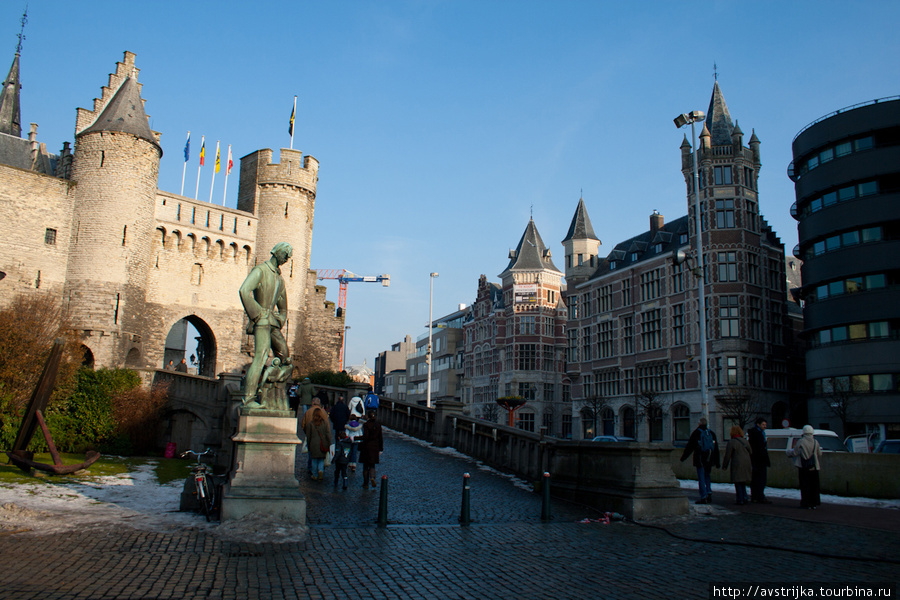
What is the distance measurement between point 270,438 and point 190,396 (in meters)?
25.5

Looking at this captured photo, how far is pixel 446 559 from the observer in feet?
26.2

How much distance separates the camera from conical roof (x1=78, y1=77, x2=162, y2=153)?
41.9 meters

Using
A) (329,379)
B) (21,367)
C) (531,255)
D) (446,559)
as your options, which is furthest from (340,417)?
(531,255)

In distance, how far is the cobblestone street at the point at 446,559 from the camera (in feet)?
21.2

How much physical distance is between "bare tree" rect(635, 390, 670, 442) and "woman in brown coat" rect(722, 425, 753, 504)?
101 ft

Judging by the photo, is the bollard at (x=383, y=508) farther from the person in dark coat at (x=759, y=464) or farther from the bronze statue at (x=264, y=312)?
the person in dark coat at (x=759, y=464)

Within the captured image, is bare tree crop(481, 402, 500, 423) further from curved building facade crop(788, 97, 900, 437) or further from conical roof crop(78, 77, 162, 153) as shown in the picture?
conical roof crop(78, 77, 162, 153)

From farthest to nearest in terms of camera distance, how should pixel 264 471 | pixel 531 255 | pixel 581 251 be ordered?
pixel 531 255, pixel 581 251, pixel 264 471

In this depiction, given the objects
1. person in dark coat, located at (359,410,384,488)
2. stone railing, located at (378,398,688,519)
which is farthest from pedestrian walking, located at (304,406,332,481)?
stone railing, located at (378,398,688,519)

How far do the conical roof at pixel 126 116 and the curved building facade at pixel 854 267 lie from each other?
130 ft

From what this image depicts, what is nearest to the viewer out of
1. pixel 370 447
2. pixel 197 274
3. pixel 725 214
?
pixel 370 447

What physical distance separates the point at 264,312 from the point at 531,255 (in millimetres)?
57289

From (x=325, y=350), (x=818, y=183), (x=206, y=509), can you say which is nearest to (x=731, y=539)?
(x=206, y=509)

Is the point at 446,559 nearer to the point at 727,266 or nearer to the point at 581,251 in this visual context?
the point at 727,266
